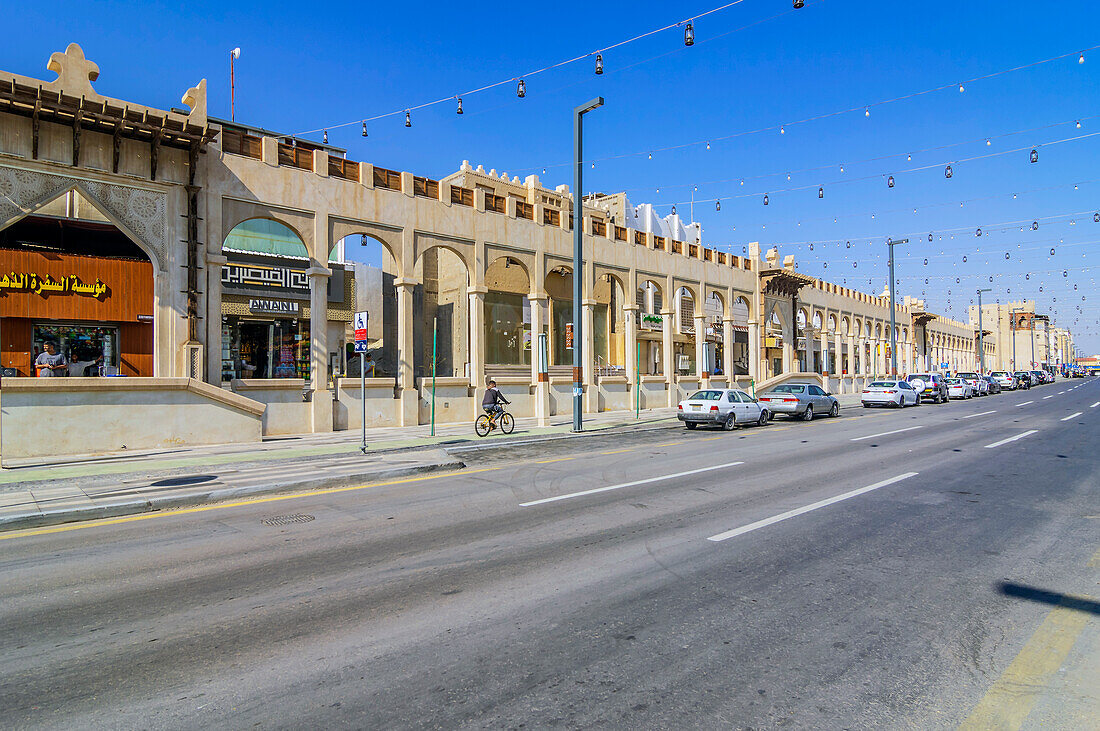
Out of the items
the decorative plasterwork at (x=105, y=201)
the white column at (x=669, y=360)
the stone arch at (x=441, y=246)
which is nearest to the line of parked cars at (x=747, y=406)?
the white column at (x=669, y=360)

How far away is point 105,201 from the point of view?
16656 millimetres

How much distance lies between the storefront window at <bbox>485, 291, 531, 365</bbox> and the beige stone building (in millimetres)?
109

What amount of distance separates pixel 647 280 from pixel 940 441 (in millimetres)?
18013

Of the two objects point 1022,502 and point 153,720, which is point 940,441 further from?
point 153,720

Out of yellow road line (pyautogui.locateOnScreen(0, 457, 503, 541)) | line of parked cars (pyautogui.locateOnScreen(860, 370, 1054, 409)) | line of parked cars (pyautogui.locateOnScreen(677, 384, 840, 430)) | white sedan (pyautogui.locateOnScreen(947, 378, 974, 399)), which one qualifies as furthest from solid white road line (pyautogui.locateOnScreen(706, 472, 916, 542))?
white sedan (pyautogui.locateOnScreen(947, 378, 974, 399))

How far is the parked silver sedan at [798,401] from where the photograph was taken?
25.4 m

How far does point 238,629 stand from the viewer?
14.7ft

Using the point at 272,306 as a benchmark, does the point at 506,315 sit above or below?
above

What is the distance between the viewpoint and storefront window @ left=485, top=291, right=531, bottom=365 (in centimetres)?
3209

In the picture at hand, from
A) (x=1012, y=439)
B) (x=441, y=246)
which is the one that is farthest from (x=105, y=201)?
(x=1012, y=439)

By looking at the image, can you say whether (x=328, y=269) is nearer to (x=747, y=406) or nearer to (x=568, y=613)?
(x=747, y=406)

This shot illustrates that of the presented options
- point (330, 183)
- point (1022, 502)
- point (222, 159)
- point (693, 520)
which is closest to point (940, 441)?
point (1022, 502)

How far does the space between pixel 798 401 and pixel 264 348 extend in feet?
73.1

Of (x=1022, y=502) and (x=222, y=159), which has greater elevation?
(x=222, y=159)
